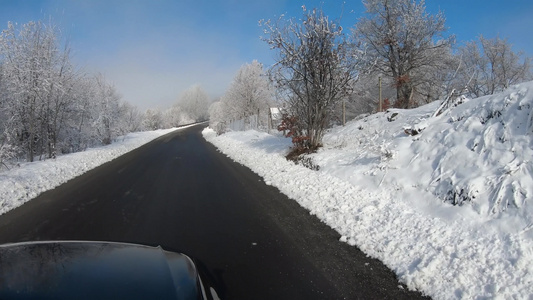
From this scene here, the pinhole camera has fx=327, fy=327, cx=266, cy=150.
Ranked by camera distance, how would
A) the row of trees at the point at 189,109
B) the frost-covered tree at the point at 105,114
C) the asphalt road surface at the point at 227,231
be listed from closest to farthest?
1. the asphalt road surface at the point at 227,231
2. the frost-covered tree at the point at 105,114
3. the row of trees at the point at 189,109

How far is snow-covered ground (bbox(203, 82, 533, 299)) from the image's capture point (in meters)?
3.74

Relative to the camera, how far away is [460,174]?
5.84 m

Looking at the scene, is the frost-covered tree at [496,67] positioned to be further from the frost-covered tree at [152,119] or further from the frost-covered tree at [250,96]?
the frost-covered tree at [152,119]

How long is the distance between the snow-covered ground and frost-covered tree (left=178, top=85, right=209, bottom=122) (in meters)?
110

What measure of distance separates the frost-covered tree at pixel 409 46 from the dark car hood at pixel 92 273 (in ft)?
68.5

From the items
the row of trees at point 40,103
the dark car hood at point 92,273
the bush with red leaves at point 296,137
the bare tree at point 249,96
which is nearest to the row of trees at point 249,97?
the bare tree at point 249,96

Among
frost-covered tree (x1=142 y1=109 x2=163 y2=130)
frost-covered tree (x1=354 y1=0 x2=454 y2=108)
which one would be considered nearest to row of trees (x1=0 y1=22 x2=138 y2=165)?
frost-covered tree (x1=354 y1=0 x2=454 y2=108)

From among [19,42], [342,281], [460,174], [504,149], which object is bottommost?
[342,281]

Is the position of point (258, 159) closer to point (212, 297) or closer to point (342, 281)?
point (342, 281)

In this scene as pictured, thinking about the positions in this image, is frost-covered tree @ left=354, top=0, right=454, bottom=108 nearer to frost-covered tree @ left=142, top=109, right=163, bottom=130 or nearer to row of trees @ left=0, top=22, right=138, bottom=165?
row of trees @ left=0, top=22, right=138, bottom=165

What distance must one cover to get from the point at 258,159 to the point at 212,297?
1080cm

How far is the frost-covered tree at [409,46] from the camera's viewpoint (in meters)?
21.9

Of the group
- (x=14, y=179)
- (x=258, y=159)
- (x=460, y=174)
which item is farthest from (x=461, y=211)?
(x=14, y=179)

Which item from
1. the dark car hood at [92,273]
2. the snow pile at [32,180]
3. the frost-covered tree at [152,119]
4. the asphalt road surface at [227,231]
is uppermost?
the frost-covered tree at [152,119]
